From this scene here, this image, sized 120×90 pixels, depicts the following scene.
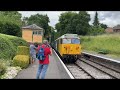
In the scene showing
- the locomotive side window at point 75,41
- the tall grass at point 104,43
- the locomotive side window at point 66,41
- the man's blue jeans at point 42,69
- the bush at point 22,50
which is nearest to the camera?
the man's blue jeans at point 42,69

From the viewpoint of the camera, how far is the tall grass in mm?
44556

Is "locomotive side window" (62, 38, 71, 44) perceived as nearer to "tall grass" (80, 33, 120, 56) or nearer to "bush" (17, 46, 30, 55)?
"bush" (17, 46, 30, 55)

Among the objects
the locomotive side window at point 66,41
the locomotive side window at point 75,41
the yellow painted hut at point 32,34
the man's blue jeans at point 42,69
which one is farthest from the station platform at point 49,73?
the yellow painted hut at point 32,34

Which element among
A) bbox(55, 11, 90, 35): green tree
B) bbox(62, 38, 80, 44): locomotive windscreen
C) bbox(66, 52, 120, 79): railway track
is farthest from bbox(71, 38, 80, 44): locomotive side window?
Answer: bbox(55, 11, 90, 35): green tree

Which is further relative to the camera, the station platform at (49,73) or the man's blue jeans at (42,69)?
the station platform at (49,73)

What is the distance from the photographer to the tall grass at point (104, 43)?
146 feet

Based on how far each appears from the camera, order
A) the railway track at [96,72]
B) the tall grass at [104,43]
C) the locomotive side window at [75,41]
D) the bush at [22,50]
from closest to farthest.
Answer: the railway track at [96,72]
the bush at [22,50]
the locomotive side window at [75,41]
the tall grass at [104,43]

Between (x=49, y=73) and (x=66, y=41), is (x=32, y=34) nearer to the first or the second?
(x=66, y=41)

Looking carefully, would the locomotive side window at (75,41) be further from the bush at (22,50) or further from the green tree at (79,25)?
the green tree at (79,25)

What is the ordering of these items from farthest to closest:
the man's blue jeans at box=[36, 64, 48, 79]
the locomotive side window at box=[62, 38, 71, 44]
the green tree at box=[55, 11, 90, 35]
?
the green tree at box=[55, 11, 90, 35] < the locomotive side window at box=[62, 38, 71, 44] < the man's blue jeans at box=[36, 64, 48, 79]
